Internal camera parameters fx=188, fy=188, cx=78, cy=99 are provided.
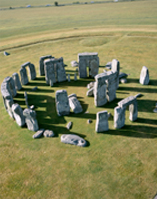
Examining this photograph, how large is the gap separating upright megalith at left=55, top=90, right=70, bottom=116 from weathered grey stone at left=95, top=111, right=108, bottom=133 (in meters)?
2.84

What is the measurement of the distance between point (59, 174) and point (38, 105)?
6966 mm

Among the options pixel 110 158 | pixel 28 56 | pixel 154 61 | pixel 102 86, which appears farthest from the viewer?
pixel 28 56

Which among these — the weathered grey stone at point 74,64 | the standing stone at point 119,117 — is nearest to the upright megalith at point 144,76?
the standing stone at point 119,117

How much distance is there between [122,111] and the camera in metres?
11.3

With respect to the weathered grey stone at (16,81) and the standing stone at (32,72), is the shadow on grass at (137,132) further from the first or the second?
the standing stone at (32,72)

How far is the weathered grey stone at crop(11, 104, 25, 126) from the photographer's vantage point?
466 inches

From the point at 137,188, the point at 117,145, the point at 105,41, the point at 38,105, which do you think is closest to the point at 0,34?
the point at 105,41

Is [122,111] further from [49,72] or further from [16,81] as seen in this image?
[16,81]

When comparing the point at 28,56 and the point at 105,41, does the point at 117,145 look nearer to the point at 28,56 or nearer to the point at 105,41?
the point at 28,56

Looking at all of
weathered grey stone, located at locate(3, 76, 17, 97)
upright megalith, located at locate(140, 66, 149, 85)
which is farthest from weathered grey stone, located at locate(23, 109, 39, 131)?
upright megalith, located at locate(140, 66, 149, 85)

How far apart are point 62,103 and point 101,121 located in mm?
3253

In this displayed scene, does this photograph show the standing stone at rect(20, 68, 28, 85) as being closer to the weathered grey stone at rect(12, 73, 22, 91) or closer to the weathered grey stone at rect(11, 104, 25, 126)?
the weathered grey stone at rect(12, 73, 22, 91)

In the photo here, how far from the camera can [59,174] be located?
30.6 feet

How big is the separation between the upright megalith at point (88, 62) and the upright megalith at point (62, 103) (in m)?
6.30
